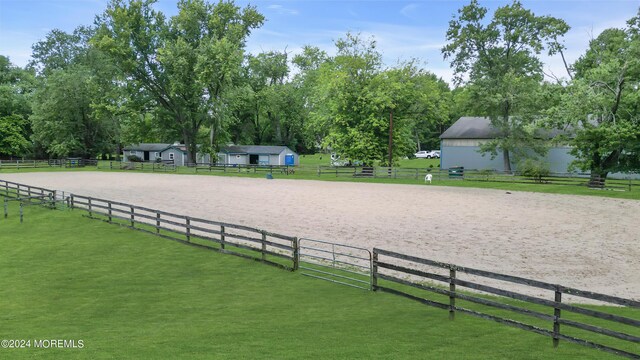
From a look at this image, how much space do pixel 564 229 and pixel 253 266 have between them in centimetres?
1462

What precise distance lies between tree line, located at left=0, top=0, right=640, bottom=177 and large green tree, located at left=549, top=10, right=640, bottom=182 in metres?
0.10

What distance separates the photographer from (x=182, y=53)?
60031 millimetres

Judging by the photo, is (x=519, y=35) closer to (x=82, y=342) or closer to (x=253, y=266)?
(x=253, y=266)

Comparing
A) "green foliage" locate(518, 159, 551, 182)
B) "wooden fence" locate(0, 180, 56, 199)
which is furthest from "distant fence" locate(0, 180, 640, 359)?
"green foliage" locate(518, 159, 551, 182)

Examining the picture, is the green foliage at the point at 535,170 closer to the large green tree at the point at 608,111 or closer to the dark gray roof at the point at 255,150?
the large green tree at the point at 608,111

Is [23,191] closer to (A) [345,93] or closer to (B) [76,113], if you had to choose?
(A) [345,93]

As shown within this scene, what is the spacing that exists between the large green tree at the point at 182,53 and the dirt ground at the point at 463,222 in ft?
90.0

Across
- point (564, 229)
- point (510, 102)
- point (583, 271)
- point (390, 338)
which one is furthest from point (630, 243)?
point (510, 102)

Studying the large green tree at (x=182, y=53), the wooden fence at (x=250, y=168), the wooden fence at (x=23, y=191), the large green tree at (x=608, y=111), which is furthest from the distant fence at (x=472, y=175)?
the wooden fence at (x=23, y=191)

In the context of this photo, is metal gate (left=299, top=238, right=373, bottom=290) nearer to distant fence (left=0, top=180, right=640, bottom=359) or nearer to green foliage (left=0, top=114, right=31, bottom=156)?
distant fence (left=0, top=180, right=640, bottom=359)

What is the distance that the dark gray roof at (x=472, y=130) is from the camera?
180ft

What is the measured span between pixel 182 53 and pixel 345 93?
23.6m

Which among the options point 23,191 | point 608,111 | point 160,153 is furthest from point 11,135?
point 608,111

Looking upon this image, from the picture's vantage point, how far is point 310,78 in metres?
90.3
